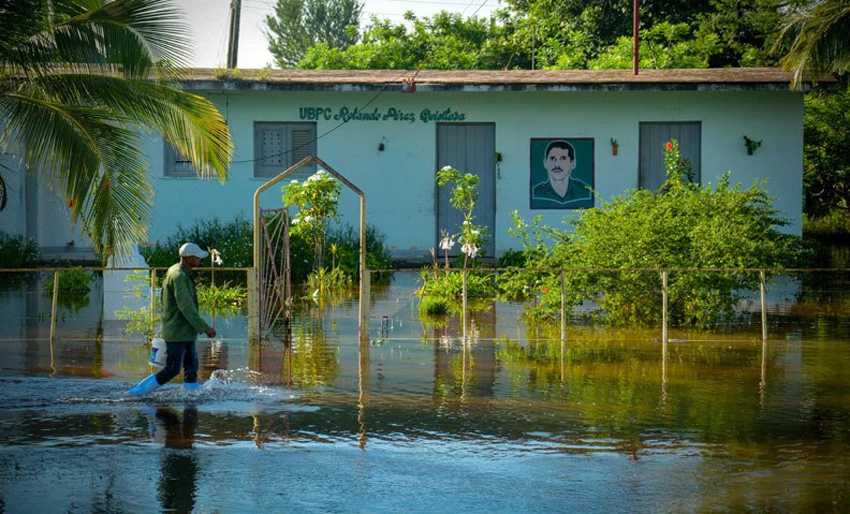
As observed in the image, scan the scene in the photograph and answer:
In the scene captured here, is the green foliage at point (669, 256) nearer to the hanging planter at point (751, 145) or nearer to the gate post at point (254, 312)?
the gate post at point (254, 312)

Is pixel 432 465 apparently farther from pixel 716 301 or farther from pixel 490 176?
pixel 490 176

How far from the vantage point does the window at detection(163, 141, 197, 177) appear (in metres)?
26.2

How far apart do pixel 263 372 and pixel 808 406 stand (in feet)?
18.7

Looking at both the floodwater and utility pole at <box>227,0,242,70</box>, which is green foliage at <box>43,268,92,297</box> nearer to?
the floodwater

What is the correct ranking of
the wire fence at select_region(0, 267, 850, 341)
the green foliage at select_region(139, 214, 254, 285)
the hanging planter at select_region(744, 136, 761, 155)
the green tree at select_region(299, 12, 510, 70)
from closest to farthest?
the wire fence at select_region(0, 267, 850, 341)
the green foliage at select_region(139, 214, 254, 285)
the hanging planter at select_region(744, 136, 761, 155)
the green tree at select_region(299, 12, 510, 70)

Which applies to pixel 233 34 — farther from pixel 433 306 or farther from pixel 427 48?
pixel 433 306

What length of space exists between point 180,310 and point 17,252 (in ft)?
45.9

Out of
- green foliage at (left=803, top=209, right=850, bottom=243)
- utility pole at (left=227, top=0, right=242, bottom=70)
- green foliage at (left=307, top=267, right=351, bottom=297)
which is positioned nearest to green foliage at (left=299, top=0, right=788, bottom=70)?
green foliage at (left=803, top=209, right=850, bottom=243)

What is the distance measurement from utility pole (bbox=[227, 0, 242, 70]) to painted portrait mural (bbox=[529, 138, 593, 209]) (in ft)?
46.5

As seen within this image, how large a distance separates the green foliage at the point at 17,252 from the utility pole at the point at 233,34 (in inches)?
506

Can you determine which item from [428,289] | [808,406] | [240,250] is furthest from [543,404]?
[240,250]

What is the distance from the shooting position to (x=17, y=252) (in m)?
24.0

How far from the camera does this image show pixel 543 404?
36.0ft

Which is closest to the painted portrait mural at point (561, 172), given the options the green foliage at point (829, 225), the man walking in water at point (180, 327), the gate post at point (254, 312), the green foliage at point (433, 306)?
the green foliage at point (433, 306)
